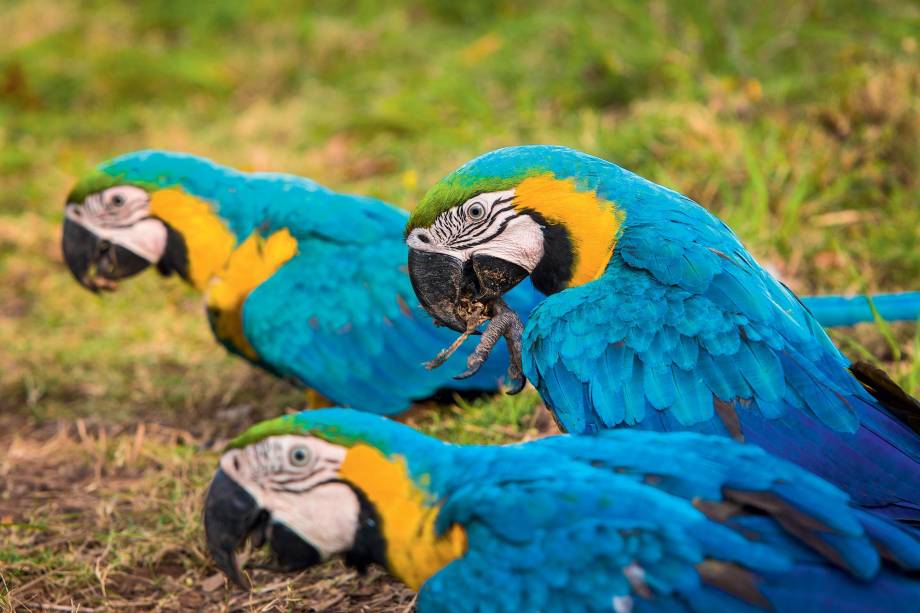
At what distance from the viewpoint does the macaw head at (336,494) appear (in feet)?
6.61

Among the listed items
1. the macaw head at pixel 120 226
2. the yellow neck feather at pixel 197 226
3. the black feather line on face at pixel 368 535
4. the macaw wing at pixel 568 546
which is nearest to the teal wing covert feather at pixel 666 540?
the macaw wing at pixel 568 546

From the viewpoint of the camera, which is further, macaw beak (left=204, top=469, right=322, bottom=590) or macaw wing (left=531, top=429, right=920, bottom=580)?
macaw beak (left=204, top=469, right=322, bottom=590)

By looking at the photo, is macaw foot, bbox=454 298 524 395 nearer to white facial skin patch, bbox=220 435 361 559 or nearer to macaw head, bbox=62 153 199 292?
white facial skin patch, bbox=220 435 361 559

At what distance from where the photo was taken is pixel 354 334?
338cm

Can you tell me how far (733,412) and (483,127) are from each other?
11.1 feet

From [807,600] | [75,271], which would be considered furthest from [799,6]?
[807,600]

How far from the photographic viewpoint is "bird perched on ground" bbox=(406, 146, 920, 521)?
223 cm

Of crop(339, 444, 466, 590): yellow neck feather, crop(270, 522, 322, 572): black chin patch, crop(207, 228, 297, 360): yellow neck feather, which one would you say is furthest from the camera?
crop(207, 228, 297, 360): yellow neck feather

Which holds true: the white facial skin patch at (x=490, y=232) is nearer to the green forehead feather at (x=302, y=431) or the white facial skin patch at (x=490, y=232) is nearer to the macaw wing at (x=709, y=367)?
the macaw wing at (x=709, y=367)

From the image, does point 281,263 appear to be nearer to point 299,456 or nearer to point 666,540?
point 299,456

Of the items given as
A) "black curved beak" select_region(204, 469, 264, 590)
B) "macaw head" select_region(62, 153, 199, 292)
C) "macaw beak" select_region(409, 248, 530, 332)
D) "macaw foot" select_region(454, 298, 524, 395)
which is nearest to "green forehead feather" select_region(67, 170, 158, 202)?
"macaw head" select_region(62, 153, 199, 292)

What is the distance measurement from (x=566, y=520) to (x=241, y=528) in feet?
2.23

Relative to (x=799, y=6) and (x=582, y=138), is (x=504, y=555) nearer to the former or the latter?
(x=582, y=138)

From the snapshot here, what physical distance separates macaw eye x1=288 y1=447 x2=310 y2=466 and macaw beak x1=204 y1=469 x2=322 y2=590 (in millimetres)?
138
